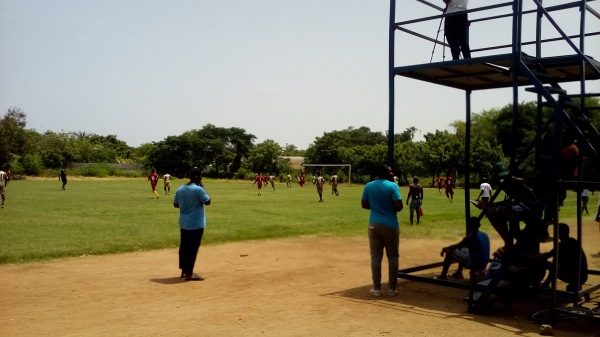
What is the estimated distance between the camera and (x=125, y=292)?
8.38 m

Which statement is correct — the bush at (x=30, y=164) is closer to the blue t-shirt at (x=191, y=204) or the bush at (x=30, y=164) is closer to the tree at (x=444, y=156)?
the tree at (x=444, y=156)

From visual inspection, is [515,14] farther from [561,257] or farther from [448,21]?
[561,257]

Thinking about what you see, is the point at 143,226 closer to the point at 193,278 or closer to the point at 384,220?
the point at 193,278

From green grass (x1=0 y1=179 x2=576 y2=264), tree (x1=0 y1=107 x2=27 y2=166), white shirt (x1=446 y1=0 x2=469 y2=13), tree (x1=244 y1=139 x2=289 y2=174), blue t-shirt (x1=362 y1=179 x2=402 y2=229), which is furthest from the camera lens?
tree (x1=244 y1=139 x2=289 y2=174)

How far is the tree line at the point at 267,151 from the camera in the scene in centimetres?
6169

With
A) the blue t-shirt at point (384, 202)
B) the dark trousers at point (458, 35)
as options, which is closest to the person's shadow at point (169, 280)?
the blue t-shirt at point (384, 202)

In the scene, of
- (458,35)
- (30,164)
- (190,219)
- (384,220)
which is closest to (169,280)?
(190,219)

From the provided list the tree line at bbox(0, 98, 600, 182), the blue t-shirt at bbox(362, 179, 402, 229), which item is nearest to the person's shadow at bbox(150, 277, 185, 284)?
the blue t-shirt at bbox(362, 179, 402, 229)

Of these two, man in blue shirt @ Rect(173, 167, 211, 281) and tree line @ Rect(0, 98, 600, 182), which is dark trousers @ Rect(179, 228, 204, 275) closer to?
man in blue shirt @ Rect(173, 167, 211, 281)

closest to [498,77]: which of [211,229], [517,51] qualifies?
[517,51]

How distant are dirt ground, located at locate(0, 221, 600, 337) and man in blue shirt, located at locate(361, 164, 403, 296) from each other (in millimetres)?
419

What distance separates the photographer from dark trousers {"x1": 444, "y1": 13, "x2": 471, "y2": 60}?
874 centimetres

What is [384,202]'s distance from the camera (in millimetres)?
7949

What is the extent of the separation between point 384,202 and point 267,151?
7294 cm
